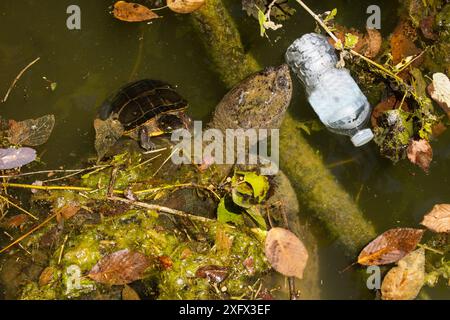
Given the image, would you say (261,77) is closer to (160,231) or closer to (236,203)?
(236,203)

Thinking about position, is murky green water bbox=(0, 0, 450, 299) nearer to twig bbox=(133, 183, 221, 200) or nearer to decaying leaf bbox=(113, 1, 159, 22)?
decaying leaf bbox=(113, 1, 159, 22)

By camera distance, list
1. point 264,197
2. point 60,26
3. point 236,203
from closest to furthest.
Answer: point 236,203 < point 264,197 < point 60,26

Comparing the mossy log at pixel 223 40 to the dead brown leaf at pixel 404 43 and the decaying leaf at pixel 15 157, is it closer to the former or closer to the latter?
the dead brown leaf at pixel 404 43

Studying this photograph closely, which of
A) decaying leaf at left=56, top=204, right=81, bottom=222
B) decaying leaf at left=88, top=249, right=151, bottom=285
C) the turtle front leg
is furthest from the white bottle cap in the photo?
decaying leaf at left=56, top=204, right=81, bottom=222

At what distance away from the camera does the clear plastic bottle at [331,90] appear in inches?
158

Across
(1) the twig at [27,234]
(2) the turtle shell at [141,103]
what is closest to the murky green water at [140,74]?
(2) the turtle shell at [141,103]

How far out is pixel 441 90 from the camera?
13.3 feet

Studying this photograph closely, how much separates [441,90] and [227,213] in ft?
7.21

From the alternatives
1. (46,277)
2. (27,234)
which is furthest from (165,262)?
(27,234)

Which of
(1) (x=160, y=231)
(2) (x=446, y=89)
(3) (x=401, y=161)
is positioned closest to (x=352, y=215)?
(3) (x=401, y=161)

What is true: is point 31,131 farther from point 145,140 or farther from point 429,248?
point 429,248

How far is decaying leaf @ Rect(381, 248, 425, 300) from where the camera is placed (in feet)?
12.8
